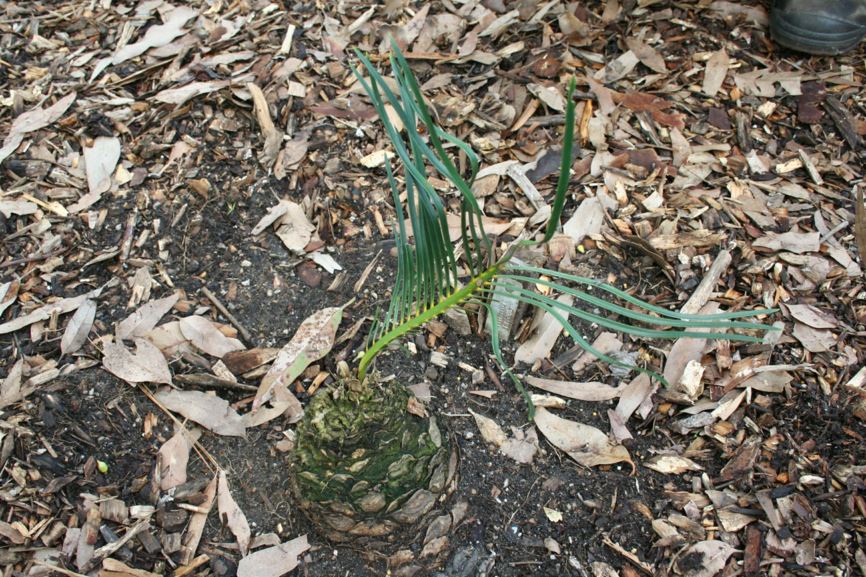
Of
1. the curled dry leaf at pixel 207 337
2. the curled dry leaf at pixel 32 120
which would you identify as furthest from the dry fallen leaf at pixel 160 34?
the curled dry leaf at pixel 207 337

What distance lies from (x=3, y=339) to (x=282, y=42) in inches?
53.9

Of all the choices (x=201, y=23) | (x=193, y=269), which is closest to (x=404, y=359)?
(x=193, y=269)

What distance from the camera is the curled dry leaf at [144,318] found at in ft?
6.51

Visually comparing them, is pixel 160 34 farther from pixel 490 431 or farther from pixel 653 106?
pixel 490 431

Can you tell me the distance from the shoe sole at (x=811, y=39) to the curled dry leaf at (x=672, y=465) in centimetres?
168

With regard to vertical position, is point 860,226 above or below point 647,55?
below

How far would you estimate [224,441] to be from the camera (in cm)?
185

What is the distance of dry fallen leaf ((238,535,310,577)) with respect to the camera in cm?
168

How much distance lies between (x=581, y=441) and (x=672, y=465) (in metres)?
0.23

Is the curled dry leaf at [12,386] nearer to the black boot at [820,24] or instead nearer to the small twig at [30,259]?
the small twig at [30,259]

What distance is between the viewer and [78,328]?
198 cm

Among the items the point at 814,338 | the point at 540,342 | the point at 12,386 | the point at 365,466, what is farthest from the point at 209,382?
the point at 814,338

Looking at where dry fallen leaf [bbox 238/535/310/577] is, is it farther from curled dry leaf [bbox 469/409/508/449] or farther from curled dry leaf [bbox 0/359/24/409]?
curled dry leaf [bbox 0/359/24/409]

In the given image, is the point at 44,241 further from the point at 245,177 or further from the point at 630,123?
the point at 630,123
